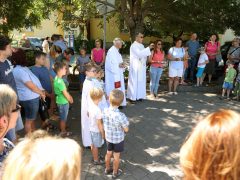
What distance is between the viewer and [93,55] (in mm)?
9938

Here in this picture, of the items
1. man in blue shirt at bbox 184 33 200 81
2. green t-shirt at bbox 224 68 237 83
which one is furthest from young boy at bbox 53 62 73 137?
man in blue shirt at bbox 184 33 200 81

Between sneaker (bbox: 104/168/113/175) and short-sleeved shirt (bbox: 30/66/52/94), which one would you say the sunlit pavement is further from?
short-sleeved shirt (bbox: 30/66/52/94)

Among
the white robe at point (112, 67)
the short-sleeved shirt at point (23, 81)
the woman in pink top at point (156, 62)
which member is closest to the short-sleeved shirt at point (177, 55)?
the woman in pink top at point (156, 62)

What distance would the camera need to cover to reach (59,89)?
19.6ft

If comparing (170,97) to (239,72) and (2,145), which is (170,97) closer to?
(239,72)

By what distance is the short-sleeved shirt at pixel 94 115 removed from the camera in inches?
200

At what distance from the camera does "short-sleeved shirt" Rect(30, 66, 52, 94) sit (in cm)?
643

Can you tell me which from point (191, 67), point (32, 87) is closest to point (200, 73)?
point (191, 67)

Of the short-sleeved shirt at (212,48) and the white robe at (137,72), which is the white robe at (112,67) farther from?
the short-sleeved shirt at (212,48)

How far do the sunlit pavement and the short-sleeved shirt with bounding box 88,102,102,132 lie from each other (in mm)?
647

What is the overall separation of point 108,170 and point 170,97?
510 centimetres

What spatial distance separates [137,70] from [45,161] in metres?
7.56

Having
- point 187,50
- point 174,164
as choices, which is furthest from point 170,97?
point 174,164

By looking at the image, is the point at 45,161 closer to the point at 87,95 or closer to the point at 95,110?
the point at 95,110
